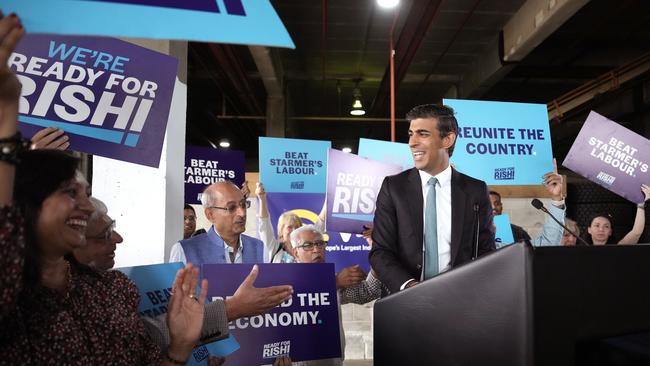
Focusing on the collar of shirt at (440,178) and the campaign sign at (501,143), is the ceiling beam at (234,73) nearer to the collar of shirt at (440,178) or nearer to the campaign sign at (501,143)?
the campaign sign at (501,143)

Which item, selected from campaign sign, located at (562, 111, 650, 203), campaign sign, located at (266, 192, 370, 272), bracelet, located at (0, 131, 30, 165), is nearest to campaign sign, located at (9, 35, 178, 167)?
bracelet, located at (0, 131, 30, 165)

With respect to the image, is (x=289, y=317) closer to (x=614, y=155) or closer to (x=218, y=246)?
(x=218, y=246)

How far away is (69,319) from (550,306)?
0.94 meters

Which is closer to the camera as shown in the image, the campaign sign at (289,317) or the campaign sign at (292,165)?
the campaign sign at (289,317)

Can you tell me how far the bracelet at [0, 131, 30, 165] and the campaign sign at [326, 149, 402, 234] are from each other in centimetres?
288

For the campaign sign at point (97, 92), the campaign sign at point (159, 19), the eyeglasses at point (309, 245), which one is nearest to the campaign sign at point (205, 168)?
the eyeglasses at point (309, 245)

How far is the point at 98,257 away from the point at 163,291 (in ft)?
0.91

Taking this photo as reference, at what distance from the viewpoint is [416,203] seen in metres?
2.03

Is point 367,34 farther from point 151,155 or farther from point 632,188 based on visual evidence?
point 151,155

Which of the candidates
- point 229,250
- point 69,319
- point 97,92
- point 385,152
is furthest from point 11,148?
point 385,152

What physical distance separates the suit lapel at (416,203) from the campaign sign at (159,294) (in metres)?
0.78

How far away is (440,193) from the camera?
2.10 m

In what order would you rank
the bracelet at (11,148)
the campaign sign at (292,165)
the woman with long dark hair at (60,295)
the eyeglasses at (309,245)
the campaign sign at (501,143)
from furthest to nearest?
1. the campaign sign at (292,165)
2. the campaign sign at (501,143)
3. the eyeglasses at (309,245)
4. the woman with long dark hair at (60,295)
5. the bracelet at (11,148)

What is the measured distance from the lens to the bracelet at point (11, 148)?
70 cm
